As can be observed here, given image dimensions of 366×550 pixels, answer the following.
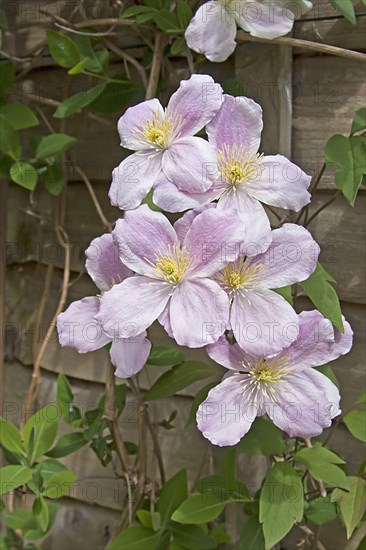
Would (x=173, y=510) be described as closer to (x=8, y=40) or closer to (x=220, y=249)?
(x=220, y=249)

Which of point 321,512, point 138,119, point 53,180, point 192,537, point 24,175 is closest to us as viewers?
point 138,119

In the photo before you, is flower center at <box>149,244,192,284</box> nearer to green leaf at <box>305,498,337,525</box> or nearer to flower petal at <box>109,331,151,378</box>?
flower petal at <box>109,331,151,378</box>

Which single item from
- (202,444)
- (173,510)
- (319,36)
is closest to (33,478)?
(173,510)

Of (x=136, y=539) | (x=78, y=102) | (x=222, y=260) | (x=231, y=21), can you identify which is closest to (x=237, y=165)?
(x=222, y=260)

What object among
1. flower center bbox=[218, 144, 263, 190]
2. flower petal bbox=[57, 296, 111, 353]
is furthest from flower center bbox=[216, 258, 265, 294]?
flower petal bbox=[57, 296, 111, 353]

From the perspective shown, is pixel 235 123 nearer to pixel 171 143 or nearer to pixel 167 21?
pixel 171 143

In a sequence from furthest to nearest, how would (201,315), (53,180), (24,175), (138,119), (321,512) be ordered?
(53,180) < (24,175) < (321,512) < (138,119) < (201,315)

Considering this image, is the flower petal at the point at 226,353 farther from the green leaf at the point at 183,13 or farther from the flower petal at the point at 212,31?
the green leaf at the point at 183,13

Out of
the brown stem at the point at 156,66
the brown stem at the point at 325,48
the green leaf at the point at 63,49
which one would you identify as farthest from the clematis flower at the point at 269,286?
the green leaf at the point at 63,49
